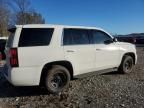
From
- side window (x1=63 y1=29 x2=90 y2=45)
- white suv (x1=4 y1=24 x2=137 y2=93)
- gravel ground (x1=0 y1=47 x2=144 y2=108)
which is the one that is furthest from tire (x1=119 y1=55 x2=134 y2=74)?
side window (x1=63 y1=29 x2=90 y2=45)

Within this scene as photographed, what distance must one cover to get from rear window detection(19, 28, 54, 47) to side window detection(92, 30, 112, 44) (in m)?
1.73

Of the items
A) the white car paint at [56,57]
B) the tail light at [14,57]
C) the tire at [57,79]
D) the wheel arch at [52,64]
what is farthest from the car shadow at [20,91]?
the tail light at [14,57]

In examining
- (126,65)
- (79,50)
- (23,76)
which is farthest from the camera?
(126,65)

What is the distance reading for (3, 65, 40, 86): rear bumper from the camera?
6512mm

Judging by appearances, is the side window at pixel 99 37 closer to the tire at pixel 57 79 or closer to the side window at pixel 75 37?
the side window at pixel 75 37

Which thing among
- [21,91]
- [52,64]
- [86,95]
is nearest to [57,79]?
[52,64]

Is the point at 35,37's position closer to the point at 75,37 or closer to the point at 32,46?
the point at 32,46

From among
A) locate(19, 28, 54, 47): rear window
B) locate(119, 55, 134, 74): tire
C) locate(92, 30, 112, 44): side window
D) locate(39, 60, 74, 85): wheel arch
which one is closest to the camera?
locate(19, 28, 54, 47): rear window

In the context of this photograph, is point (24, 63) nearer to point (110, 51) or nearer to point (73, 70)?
point (73, 70)

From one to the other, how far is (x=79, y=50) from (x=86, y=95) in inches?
54.7

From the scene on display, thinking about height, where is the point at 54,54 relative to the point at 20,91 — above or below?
above

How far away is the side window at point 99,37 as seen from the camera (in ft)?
27.2

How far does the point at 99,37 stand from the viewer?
27.8 ft

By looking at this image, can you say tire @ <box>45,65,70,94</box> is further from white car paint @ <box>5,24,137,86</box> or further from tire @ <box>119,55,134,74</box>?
tire @ <box>119,55,134,74</box>
